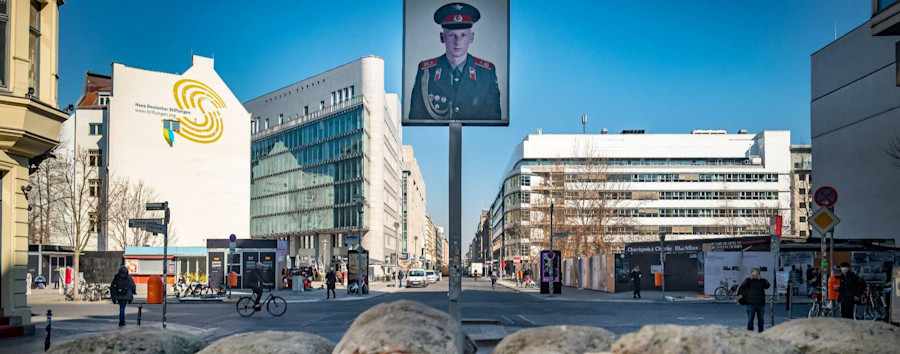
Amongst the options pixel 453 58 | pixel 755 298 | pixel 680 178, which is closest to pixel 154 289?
pixel 453 58

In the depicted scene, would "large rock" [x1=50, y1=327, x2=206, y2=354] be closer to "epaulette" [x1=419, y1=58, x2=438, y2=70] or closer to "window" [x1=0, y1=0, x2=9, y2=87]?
"epaulette" [x1=419, y1=58, x2=438, y2=70]

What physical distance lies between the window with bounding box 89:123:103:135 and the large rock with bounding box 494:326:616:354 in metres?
81.1

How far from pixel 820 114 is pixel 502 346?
204 feet

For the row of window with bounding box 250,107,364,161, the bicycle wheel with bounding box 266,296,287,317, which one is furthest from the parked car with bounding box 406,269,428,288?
the bicycle wheel with bounding box 266,296,287,317

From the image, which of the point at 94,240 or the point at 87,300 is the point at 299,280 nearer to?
the point at 87,300

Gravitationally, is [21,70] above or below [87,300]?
above

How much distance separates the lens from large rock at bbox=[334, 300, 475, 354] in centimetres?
570

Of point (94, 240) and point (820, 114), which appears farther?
point (94, 240)

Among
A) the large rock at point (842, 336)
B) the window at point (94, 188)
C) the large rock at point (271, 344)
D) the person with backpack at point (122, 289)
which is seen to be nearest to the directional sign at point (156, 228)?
the person with backpack at point (122, 289)

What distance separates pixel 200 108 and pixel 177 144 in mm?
4466

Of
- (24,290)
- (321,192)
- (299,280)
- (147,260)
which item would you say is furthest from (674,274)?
(321,192)

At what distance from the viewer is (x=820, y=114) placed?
60.9 metres

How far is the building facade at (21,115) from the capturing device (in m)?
16.4

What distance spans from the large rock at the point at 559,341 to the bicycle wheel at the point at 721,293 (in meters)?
31.7
